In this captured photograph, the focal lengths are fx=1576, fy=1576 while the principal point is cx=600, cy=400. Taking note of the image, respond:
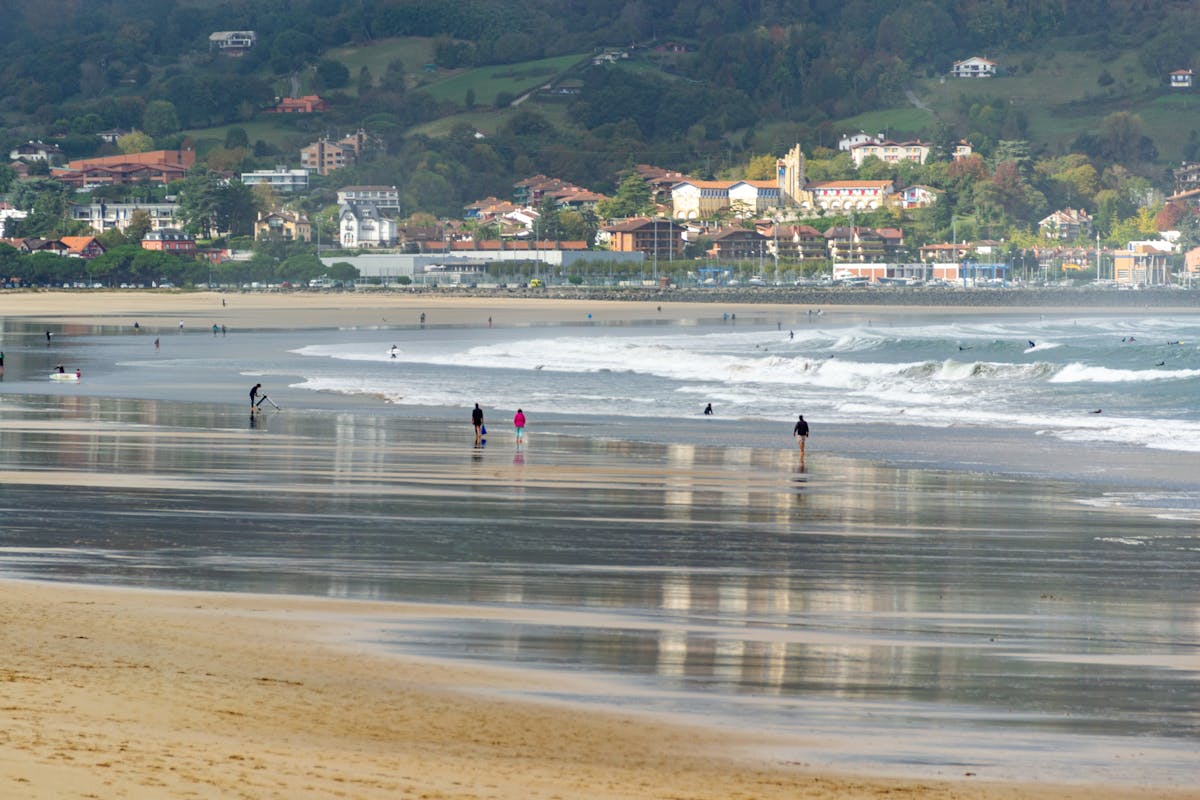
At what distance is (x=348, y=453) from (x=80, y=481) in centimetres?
549

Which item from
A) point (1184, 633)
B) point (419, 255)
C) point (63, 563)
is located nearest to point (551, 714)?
point (1184, 633)

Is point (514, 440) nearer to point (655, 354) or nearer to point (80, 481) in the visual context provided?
point (80, 481)

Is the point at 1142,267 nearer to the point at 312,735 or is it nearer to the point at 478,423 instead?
the point at 478,423

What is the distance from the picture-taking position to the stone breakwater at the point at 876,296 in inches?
5694

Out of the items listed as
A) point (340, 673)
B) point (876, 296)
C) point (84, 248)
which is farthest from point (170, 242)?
point (340, 673)

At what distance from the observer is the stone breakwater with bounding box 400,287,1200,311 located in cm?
14462

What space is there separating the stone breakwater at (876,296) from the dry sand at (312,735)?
5089 inches

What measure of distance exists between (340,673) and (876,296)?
141m

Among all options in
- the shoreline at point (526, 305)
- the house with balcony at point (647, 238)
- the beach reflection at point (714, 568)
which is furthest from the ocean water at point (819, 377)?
the house with balcony at point (647, 238)

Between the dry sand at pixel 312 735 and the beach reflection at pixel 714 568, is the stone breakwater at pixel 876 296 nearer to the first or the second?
the beach reflection at pixel 714 568

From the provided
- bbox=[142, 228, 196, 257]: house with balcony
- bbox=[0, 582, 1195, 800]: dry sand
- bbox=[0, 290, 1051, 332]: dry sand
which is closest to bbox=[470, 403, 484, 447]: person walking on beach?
bbox=[0, 582, 1195, 800]: dry sand

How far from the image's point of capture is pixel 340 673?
35.0ft

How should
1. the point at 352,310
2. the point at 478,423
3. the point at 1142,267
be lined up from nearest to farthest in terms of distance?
1. the point at 478,423
2. the point at 352,310
3. the point at 1142,267

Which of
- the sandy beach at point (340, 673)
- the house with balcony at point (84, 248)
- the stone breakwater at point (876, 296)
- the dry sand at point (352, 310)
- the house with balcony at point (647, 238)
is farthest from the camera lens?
the house with balcony at point (647, 238)
